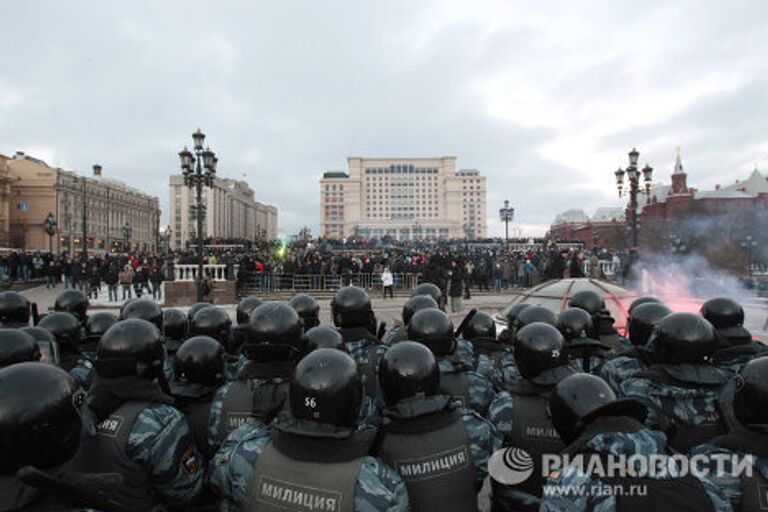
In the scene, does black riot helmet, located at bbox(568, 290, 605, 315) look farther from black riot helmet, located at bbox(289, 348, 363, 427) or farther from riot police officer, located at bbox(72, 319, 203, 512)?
riot police officer, located at bbox(72, 319, 203, 512)

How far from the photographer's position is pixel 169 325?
5.52 metres

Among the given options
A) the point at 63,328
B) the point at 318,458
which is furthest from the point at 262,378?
the point at 63,328

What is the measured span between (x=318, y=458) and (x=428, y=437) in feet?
2.22

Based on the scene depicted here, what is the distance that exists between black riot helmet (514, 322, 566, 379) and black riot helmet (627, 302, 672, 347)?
1.65 m

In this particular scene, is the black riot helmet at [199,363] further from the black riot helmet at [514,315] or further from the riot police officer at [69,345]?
the black riot helmet at [514,315]

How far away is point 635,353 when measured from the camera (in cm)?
425

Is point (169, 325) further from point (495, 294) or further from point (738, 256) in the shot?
point (738, 256)

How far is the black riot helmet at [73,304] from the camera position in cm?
645

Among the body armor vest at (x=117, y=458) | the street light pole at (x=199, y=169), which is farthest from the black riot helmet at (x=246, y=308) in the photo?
the street light pole at (x=199, y=169)

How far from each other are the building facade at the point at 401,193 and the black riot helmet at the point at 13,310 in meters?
149

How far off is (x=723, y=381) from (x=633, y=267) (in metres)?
18.5

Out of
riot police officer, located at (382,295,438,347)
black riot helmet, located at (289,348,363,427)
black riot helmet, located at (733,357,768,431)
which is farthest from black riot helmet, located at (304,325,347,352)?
black riot helmet, located at (733,357,768,431)

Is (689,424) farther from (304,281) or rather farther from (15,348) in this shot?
(304,281)

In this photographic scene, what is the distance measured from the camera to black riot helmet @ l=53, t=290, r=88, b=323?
21.2 feet
